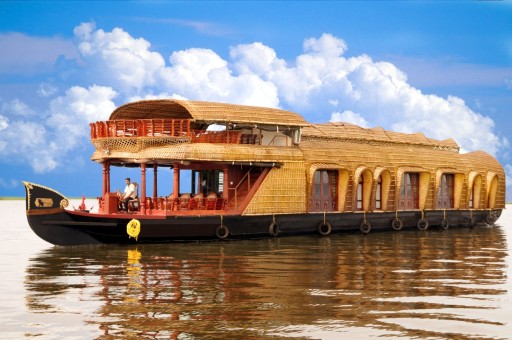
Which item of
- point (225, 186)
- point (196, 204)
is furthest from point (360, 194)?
point (196, 204)

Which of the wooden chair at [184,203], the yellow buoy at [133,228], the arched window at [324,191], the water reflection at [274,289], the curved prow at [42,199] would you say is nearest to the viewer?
the water reflection at [274,289]

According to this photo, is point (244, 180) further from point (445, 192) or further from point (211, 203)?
point (445, 192)

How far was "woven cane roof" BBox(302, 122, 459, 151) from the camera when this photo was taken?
24348 mm

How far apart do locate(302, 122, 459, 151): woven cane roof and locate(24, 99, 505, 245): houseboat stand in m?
0.06

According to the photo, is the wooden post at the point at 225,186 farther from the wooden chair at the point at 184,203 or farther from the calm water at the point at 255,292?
the calm water at the point at 255,292

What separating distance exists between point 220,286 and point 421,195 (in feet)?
49.3

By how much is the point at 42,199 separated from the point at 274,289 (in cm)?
814

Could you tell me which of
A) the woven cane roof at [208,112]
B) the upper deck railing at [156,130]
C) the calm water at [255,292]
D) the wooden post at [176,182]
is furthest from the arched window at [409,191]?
the wooden post at [176,182]

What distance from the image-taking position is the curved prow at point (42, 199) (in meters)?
17.7

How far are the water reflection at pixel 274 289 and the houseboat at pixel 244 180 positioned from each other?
0.70 m

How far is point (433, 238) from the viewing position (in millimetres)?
22672

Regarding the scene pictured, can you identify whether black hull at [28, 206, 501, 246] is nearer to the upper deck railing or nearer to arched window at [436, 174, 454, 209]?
the upper deck railing

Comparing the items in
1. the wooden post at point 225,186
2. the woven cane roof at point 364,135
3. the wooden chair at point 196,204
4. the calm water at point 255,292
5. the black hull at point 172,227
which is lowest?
the calm water at point 255,292

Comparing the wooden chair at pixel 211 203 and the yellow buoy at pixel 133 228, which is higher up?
the wooden chair at pixel 211 203
